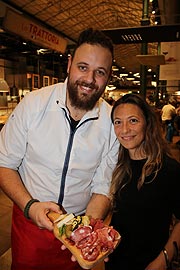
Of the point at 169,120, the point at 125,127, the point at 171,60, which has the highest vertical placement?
the point at 171,60

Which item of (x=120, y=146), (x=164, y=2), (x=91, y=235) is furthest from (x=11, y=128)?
(x=164, y=2)

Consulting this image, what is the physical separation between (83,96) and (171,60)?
547 centimetres

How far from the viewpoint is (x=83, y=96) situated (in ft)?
4.90

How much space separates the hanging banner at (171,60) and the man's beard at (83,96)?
16.3 ft

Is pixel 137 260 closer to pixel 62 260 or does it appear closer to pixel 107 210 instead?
pixel 107 210

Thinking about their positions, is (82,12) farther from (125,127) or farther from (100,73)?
(125,127)

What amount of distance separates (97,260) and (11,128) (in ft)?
2.71

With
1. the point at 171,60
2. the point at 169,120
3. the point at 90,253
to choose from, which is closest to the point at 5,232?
the point at 90,253

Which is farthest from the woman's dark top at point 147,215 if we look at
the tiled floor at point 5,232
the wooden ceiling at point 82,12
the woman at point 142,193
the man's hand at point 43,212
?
the wooden ceiling at point 82,12

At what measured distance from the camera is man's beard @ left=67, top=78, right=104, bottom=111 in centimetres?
148

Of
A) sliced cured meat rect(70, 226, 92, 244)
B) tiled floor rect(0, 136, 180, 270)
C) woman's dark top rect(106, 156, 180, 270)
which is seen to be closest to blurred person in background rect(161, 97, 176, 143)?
tiled floor rect(0, 136, 180, 270)

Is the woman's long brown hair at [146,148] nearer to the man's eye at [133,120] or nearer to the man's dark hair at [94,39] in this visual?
the man's eye at [133,120]

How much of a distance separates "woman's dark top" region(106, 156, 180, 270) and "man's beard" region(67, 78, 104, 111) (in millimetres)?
446

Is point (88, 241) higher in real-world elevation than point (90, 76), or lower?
lower
